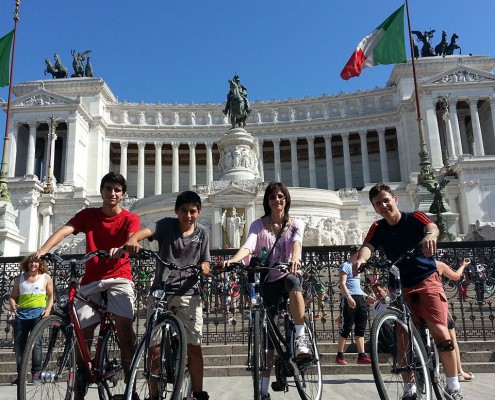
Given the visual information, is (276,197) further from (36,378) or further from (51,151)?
(51,151)

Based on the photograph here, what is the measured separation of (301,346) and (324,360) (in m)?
4.18

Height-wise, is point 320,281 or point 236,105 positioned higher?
point 236,105

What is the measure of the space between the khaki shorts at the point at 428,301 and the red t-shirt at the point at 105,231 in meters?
3.20

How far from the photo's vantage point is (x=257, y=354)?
4445mm

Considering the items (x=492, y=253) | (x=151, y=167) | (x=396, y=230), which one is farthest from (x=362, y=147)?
(x=396, y=230)

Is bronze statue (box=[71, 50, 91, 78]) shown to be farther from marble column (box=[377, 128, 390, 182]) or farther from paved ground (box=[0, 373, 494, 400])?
paved ground (box=[0, 373, 494, 400])

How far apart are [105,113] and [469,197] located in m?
45.5

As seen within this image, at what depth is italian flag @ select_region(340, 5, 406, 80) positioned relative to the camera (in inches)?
887

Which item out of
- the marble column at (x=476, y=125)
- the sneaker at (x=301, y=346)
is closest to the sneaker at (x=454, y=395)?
the sneaker at (x=301, y=346)

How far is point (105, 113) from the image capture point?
207 feet

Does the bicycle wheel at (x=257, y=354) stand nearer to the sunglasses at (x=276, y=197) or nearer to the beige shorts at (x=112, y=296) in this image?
the sunglasses at (x=276, y=197)

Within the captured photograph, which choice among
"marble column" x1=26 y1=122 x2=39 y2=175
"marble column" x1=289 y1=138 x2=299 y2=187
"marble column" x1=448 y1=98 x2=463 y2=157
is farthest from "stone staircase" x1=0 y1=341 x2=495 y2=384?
"marble column" x1=289 y1=138 x2=299 y2=187

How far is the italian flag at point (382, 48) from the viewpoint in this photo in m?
22.5

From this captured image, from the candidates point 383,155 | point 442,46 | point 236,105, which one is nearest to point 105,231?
point 236,105
